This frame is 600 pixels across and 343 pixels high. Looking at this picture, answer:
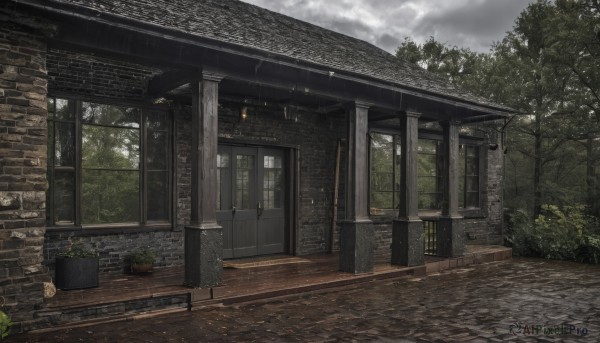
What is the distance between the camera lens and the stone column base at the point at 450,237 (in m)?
9.90

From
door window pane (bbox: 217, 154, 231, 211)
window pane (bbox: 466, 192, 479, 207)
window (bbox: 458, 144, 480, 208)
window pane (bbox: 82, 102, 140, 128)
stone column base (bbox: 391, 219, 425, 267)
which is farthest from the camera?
window pane (bbox: 466, 192, 479, 207)

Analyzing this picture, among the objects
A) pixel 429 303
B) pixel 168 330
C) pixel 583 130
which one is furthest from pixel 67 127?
pixel 583 130

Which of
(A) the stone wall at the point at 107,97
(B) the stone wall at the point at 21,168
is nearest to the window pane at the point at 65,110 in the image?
(A) the stone wall at the point at 107,97

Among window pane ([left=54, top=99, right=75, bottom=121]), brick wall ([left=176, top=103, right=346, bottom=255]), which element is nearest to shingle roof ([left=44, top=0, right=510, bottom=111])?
brick wall ([left=176, top=103, right=346, bottom=255])

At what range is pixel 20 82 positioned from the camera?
194 inches

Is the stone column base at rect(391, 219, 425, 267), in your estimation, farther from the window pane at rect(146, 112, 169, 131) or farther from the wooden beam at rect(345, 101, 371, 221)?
the window pane at rect(146, 112, 169, 131)

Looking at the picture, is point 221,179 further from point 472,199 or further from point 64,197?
point 472,199

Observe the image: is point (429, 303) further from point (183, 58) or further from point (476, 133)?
point (476, 133)

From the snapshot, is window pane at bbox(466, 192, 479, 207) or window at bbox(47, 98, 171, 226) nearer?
window at bbox(47, 98, 171, 226)

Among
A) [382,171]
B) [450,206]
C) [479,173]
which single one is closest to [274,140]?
[382,171]

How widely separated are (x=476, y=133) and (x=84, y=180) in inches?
393

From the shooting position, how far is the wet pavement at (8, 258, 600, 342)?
4.87 metres

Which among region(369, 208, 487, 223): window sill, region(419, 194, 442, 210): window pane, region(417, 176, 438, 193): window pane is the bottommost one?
region(369, 208, 487, 223): window sill

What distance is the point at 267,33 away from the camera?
8047mm
